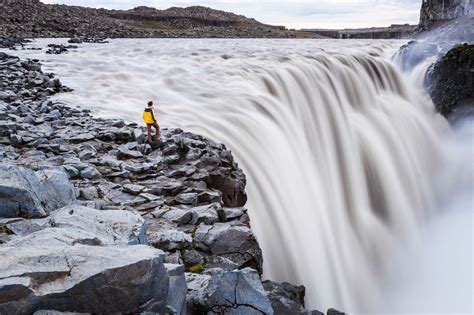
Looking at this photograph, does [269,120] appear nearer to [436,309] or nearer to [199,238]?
[436,309]

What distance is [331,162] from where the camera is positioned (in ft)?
48.4

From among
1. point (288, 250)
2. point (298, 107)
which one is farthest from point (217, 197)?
point (298, 107)

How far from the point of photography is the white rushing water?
10.5 metres

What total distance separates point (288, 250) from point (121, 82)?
12424 millimetres

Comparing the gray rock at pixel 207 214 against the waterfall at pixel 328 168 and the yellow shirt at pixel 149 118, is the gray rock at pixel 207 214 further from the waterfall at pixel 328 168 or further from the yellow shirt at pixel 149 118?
the yellow shirt at pixel 149 118

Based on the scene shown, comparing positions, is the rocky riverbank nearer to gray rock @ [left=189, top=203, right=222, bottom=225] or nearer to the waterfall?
gray rock @ [left=189, top=203, right=222, bottom=225]

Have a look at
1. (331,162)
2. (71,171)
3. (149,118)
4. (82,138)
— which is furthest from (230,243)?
(331,162)

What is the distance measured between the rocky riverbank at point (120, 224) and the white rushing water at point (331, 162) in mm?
2147

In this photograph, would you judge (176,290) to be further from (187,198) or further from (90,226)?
(187,198)

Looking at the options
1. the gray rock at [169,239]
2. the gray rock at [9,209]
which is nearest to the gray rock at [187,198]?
the gray rock at [169,239]

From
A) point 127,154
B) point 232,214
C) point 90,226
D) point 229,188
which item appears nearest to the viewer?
point 90,226

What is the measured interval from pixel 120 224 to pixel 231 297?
5.47 ft

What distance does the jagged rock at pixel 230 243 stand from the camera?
19.7 feet

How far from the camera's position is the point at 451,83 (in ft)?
79.1
